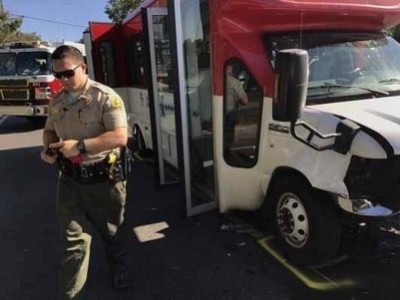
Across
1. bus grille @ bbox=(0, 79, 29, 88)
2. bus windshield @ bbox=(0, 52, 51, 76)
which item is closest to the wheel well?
bus windshield @ bbox=(0, 52, 51, 76)

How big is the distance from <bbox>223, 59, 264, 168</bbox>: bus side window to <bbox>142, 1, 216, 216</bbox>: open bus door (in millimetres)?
349

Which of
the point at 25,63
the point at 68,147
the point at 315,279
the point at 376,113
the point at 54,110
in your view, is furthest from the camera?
the point at 25,63

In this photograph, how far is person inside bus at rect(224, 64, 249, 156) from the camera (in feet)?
15.5

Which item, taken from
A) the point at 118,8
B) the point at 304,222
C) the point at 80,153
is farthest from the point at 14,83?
the point at 118,8

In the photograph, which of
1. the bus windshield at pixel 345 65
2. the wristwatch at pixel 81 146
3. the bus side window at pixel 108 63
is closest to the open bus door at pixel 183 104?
the bus windshield at pixel 345 65

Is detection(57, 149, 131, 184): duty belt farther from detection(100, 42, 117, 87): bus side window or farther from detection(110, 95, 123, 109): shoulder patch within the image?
detection(100, 42, 117, 87): bus side window

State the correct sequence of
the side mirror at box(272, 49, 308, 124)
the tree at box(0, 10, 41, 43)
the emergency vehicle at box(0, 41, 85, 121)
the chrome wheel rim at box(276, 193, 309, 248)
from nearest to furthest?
the side mirror at box(272, 49, 308, 124)
the chrome wheel rim at box(276, 193, 309, 248)
the emergency vehicle at box(0, 41, 85, 121)
the tree at box(0, 10, 41, 43)

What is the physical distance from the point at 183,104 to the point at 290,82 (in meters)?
1.80

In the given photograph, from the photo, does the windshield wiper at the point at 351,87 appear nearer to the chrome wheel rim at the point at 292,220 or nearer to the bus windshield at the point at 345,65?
the bus windshield at the point at 345,65

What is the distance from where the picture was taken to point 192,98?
530 centimetres

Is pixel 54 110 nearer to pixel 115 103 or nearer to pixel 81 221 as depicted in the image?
pixel 115 103

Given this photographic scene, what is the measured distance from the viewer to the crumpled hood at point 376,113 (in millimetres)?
3549

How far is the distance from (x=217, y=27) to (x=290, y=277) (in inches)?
91.3

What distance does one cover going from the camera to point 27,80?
13.1 m
